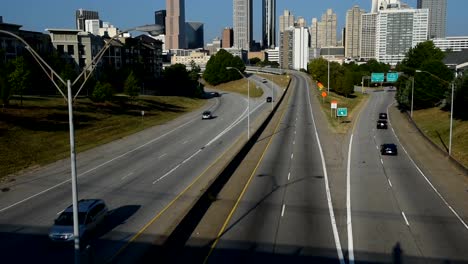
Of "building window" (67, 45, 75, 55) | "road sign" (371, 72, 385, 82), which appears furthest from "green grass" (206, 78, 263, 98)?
"building window" (67, 45, 75, 55)

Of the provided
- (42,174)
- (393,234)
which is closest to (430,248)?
(393,234)

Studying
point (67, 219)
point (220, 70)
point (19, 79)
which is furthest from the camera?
point (220, 70)

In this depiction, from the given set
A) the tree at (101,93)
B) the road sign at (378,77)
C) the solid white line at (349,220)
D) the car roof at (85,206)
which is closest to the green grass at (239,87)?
the road sign at (378,77)

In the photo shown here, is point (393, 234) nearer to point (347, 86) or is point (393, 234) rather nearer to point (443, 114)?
point (443, 114)

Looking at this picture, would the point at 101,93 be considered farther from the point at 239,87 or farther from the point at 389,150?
the point at 239,87

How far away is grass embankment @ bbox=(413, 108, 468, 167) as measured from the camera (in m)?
46.9

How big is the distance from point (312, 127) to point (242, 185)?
119 ft

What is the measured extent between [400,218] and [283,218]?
6.35 metres

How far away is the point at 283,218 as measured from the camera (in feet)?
83.0

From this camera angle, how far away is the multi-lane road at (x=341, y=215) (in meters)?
20.4

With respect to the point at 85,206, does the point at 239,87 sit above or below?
Answer: above

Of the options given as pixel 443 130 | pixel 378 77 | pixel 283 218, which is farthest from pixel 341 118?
pixel 283 218

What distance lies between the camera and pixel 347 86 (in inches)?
4781

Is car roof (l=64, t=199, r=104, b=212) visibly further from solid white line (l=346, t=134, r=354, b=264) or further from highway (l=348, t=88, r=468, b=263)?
highway (l=348, t=88, r=468, b=263)
